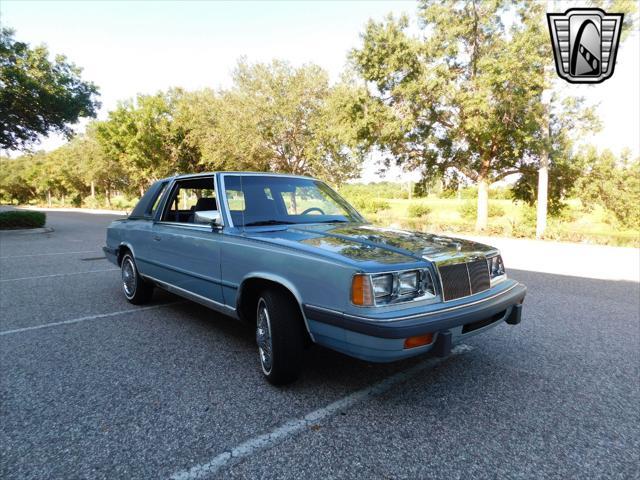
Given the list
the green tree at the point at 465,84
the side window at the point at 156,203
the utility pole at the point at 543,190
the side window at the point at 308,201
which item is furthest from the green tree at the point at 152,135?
the side window at the point at 308,201

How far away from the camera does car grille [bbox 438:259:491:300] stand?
2.63 meters

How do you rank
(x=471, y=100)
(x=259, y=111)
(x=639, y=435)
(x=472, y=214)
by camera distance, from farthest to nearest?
(x=472, y=214) < (x=259, y=111) < (x=471, y=100) < (x=639, y=435)

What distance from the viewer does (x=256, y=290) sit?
10.5ft

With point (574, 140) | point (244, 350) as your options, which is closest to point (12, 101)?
point (244, 350)

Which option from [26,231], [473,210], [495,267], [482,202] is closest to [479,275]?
[495,267]

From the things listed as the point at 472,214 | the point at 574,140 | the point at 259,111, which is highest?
the point at 259,111

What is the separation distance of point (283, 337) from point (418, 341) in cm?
95

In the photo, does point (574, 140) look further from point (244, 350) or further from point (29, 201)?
point (29, 201)

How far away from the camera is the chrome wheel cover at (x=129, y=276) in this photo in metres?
5.16

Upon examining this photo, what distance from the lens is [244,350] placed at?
3629 millimetres

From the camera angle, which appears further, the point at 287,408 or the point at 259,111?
the point at 259,111

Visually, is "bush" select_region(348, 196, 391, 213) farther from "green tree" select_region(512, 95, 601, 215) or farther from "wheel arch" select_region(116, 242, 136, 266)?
"wheel arch" select_region(116, 242, 136, 266)

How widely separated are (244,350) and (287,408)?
1138mm

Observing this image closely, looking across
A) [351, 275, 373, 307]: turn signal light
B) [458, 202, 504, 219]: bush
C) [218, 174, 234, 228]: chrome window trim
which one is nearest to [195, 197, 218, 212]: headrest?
[218, 174, 234, 228]: chrome window trim
